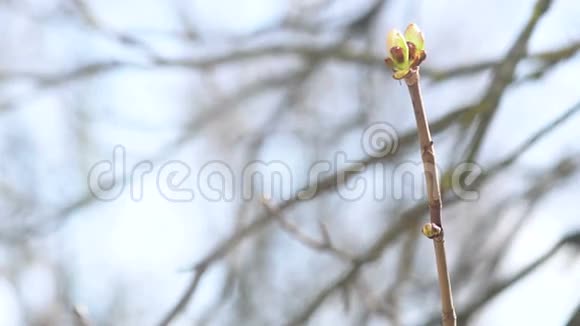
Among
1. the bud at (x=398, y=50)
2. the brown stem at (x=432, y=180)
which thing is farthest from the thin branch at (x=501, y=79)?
the bud at (x=398, y=50)

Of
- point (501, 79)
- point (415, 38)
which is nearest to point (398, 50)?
point (415, 38)

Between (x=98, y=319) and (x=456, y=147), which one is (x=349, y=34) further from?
(x=98, y=319)

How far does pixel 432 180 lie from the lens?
0.75 metres

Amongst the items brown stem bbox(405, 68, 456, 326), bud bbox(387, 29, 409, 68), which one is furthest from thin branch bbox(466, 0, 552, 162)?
bud bbox(387, 29, 409, 68)

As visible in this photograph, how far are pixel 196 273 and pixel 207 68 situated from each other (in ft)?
2.65

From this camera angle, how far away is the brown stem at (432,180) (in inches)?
27.1

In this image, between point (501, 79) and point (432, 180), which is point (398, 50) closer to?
point (432, 180)

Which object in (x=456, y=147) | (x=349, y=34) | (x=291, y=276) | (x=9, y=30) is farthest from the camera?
(x=9, y=30)

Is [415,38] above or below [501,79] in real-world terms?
below

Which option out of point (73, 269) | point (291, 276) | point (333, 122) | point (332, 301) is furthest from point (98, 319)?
point (332, 301)

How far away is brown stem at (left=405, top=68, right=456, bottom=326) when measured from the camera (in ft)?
2.26

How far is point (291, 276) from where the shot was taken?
8.77 feet

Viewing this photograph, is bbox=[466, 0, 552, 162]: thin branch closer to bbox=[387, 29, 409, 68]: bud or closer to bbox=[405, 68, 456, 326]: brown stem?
bbox=[405, 68, 456, 326]: brown stem

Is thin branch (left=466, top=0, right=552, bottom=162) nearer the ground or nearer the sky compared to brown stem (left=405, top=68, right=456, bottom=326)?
nearer the sky
